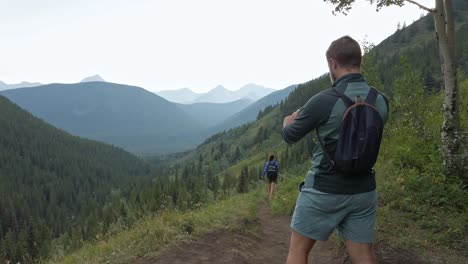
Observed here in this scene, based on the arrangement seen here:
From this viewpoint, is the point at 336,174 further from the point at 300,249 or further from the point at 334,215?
the point at 300,249

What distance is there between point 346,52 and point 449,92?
6.11 meters

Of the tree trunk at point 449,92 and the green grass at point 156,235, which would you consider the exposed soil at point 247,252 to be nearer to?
the green grass at point 156,235

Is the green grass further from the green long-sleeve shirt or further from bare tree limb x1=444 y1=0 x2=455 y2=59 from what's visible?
bare tree limb x1=444 y1=0 x2=455 y2=59

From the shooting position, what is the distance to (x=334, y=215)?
3.70 meters

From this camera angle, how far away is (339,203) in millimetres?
3627

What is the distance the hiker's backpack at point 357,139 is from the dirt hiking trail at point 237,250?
351 cm

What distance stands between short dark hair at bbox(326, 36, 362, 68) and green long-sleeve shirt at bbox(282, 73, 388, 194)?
0.12m

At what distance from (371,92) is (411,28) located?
192 meters

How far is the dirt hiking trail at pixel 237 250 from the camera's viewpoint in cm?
636

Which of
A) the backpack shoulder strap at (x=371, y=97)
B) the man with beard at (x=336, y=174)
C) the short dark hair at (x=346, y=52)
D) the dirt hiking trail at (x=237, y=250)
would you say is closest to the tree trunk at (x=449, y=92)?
the dirt hiking trail at (x=237, y=250)

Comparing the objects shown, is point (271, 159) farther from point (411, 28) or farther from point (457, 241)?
point (411, 28)

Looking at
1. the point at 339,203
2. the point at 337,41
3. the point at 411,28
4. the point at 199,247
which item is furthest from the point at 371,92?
the point at 411,28

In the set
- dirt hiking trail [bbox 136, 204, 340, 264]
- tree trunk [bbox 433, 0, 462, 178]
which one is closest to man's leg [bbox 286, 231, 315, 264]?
dirt hiking trail [bbox 136, 204, 340, 264]

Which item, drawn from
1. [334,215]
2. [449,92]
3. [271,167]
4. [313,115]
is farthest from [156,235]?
[271,167]
